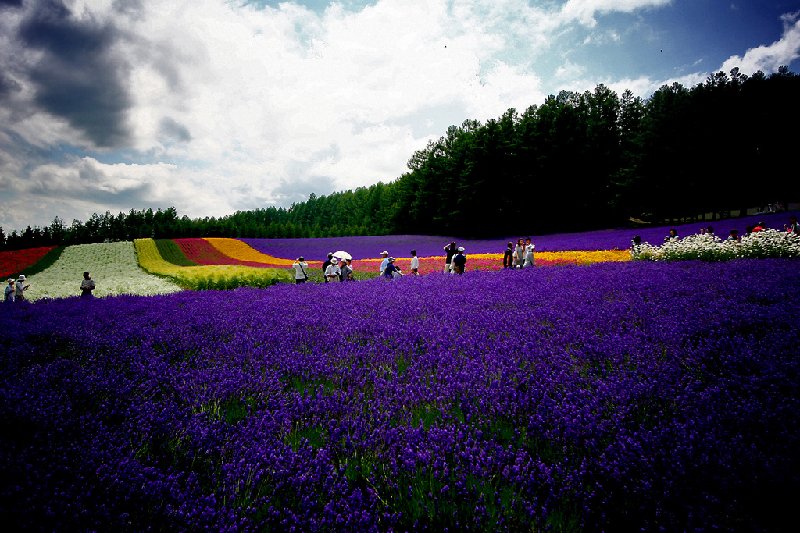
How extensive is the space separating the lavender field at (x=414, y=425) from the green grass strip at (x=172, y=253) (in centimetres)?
2885

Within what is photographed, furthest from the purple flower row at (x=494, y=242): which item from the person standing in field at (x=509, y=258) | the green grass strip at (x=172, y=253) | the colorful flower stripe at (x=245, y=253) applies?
the person standing in field at (x=509, y=258)

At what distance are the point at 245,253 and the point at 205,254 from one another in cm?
358

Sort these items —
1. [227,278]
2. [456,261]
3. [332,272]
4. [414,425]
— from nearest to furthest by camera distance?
[414,425] < [456,261] < [332,272] < [227,278]

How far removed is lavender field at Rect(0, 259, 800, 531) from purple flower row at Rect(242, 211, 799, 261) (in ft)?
71.1

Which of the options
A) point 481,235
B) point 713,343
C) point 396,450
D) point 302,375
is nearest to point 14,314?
point 302,375

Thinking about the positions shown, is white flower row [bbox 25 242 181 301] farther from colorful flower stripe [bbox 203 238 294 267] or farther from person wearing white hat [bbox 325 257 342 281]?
colorful flower stripe [bbox 203 238 294 267]

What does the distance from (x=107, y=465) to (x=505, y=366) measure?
9.59 ft

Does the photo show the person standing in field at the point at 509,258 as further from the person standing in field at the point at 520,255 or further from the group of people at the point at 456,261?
the group of people at the point at 456,261

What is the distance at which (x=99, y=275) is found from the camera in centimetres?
2580

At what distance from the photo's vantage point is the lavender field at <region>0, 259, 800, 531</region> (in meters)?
1.80

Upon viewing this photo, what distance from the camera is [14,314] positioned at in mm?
6805

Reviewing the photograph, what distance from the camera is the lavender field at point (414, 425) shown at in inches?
70.7

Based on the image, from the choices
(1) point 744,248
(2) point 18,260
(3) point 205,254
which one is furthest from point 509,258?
(2) point 18,260

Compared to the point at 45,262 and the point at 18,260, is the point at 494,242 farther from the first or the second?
the point at 18,260
